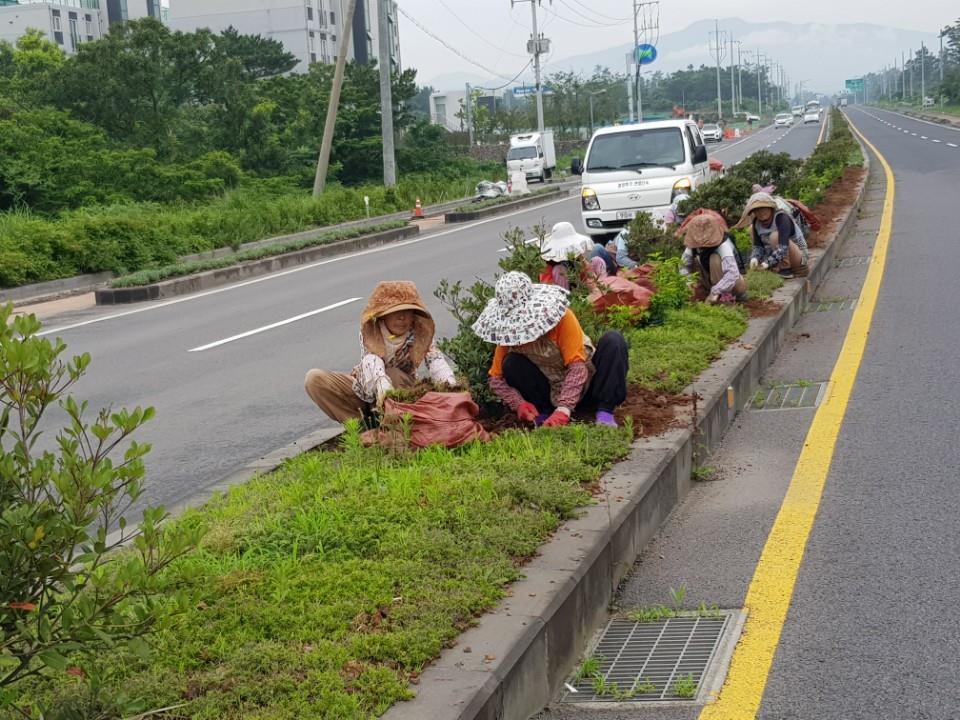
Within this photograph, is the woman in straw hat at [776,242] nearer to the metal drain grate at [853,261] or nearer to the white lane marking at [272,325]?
the metal drain grate at [853,261]

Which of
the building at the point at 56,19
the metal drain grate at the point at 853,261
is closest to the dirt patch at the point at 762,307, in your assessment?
the metal drain grate at the point at 853,261

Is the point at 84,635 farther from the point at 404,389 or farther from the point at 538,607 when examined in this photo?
the point at 404,389

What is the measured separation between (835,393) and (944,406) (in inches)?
32.2

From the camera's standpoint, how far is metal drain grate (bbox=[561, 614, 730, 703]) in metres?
3.92

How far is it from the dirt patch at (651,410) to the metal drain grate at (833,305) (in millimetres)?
5113

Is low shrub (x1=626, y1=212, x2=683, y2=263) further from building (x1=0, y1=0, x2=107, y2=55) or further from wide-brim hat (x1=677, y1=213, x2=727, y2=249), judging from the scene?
building (x1=0, y1=0, x2=107, y2=55)

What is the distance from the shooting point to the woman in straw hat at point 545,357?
6.21 metres

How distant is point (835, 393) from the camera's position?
8062 mm

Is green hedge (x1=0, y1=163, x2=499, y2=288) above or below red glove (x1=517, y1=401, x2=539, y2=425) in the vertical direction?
above

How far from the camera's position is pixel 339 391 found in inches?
262

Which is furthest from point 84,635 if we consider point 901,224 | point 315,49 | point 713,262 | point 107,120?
point 315,49

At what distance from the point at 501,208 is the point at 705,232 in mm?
23712

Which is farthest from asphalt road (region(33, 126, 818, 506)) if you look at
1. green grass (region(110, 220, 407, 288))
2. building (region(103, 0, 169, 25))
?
building (region(103, 0, 169, 25))

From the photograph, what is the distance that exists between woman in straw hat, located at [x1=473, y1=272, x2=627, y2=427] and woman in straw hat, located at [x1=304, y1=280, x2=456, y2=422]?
32 cm
